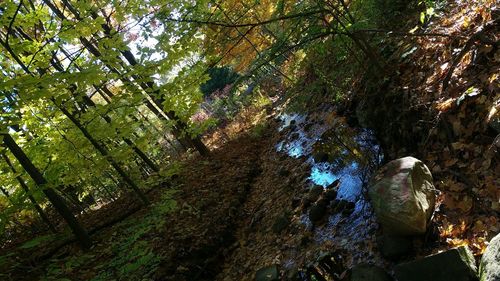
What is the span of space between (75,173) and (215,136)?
29.0ft

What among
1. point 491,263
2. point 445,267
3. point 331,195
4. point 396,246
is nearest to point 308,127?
point 331,195


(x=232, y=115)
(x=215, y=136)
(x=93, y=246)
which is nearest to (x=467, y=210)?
(x=93, y=246)

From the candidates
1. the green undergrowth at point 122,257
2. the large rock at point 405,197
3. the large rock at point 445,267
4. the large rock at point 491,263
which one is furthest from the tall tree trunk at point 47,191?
the large rock at point 491,263

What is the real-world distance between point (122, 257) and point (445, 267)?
479 cm

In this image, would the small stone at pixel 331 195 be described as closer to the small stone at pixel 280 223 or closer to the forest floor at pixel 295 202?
the forest floor at pixel 295 202

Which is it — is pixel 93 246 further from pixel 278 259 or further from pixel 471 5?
pixel 471 5

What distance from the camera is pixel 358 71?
6477 mm

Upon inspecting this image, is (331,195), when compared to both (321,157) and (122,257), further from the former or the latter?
(122,257)

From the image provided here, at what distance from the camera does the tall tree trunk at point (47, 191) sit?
565 cm

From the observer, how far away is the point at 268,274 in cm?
482

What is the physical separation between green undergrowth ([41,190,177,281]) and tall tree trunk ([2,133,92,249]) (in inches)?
12.3

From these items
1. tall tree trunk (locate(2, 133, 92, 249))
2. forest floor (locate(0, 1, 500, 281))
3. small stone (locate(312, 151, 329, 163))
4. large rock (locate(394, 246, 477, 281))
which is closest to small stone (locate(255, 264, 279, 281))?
forest floor (locate(0, 1, 500, 281))

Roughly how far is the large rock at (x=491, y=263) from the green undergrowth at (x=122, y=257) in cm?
438

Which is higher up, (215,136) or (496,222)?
(215,136)
